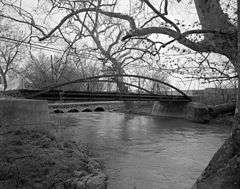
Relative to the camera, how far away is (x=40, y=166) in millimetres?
5691

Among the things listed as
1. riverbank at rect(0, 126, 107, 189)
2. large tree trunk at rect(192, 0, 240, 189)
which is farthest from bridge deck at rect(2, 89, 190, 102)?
large tree trunk at rect(192, 0, 240, 189)

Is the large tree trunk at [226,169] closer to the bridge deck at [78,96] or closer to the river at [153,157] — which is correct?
the river at [153,157]

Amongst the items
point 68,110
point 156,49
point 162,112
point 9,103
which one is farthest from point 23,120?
point 68,110

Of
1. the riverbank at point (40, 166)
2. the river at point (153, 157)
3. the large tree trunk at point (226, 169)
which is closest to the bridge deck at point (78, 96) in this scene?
the river at point (153, 157)

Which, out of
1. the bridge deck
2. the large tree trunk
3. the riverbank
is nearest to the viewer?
the large tree trunk

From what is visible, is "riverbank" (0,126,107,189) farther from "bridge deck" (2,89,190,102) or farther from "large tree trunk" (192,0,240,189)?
"bridge deck" (2,89,190,102)

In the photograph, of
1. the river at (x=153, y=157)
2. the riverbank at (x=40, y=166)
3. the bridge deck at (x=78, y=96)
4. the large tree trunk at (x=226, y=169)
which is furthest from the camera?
the bridge deck at (x=78, y=96)

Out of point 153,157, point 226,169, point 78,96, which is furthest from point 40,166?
point 78,96

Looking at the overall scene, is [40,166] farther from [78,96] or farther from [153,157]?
[78,96]

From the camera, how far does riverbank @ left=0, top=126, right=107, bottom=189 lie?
5113mm

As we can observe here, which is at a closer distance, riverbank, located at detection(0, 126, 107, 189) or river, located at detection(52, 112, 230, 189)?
riverbank, located at detection(0, 126, 107, 189)

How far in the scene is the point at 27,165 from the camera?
5.70 meters

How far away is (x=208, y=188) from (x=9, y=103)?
5950mm

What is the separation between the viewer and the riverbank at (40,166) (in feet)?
16.8
